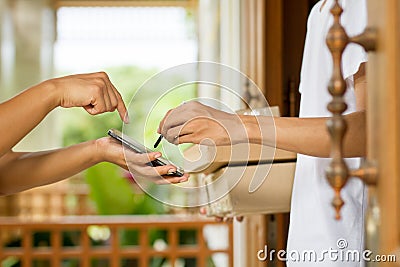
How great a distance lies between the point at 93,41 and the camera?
28.1 feet

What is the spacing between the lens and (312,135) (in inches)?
41.0

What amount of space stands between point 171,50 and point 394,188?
7771 millimetres

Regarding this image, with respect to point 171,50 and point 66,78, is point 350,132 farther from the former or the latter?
point 171,50

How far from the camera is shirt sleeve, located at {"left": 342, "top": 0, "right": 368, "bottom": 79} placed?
114 cm

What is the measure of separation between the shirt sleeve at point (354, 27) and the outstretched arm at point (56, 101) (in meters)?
0.35

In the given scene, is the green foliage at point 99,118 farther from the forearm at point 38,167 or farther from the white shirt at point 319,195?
the white shirt at point 319,195

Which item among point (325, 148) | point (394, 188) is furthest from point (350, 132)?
point (394, 188)

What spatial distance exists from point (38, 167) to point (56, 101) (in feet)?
1.08

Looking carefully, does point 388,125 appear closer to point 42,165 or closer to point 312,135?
point 312,135

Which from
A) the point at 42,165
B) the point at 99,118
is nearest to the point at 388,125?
the point at 42,165

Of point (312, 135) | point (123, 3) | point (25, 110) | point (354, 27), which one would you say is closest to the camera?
point (312, 135)

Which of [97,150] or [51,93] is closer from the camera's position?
[51,93]

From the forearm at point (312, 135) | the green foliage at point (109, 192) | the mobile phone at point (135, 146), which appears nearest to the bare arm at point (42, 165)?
the mobile phone at point (135, 146)

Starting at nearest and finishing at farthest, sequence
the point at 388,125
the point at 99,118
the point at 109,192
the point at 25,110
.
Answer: the point at 388,125
the point at 25,110
the point at 109,192
the point at 99,118
